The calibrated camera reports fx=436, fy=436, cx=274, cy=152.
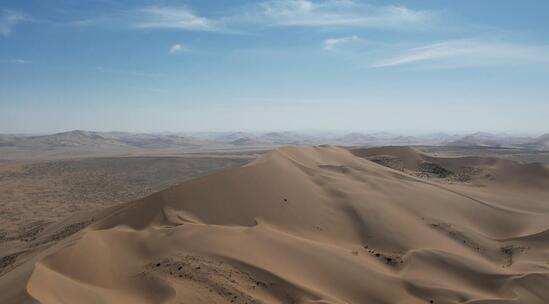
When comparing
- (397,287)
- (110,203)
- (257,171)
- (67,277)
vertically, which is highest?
(257,171)

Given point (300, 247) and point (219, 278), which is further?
point (300, 247)

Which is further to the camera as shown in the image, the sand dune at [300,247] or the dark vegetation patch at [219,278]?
the sand dune at [300,247]

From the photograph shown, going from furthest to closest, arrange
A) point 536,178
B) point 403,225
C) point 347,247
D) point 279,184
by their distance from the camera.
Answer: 1. point 536,178
2. point 279,184
3. point 403,225
4. point 347,247

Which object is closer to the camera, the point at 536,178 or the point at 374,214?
the point at 374,214

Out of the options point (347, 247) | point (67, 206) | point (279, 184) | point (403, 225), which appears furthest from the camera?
point (67, 206)

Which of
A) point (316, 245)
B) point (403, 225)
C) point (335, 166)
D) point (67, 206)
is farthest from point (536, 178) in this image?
point (67, 206)

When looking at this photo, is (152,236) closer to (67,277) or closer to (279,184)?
(67,277)

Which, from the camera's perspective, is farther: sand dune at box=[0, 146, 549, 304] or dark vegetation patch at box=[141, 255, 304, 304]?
sand dune at box=[0, 146, 549, 304]

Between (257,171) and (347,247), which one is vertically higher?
(257,171)
